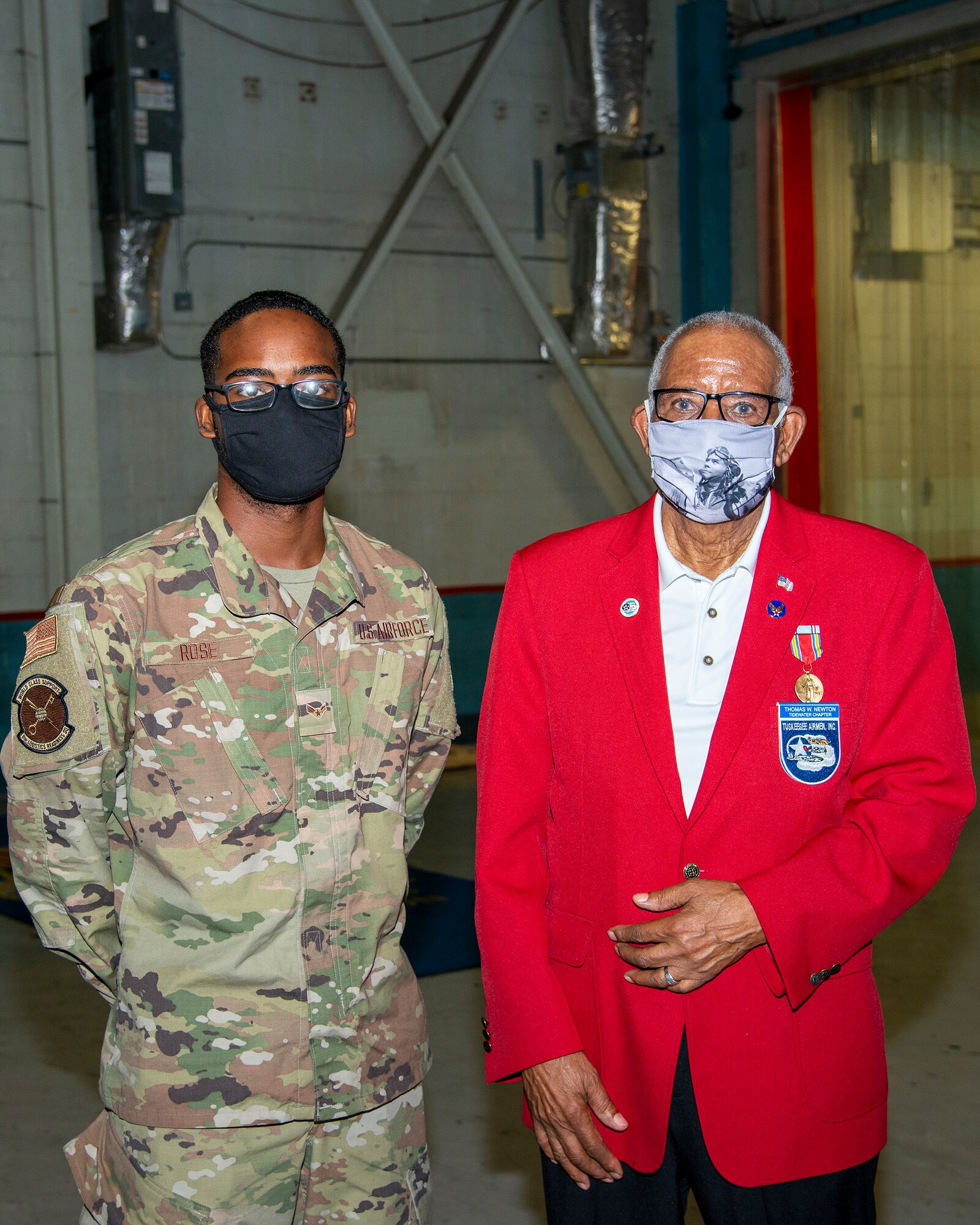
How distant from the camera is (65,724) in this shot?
166 cm

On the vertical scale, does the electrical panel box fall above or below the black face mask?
above

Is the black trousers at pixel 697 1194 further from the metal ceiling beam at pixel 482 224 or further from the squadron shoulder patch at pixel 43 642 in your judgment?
the metal ceiling beam at pixel 482 224

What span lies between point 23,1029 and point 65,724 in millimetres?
2470

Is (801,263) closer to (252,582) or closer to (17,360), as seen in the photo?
(17,360)

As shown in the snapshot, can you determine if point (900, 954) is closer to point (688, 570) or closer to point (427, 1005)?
point (427, 1005)

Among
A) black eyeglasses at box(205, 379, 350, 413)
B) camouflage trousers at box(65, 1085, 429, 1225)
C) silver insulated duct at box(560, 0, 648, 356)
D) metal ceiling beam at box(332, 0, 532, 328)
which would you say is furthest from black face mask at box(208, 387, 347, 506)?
silver insulated duct at box(560, 0, 648, 356)

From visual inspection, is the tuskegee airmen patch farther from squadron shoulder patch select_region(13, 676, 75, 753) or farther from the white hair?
squadron shoulder patch select_region(13, 676, 75, 753)

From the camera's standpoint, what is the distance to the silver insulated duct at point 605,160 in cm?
741

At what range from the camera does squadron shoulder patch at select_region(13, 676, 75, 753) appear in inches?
65.4

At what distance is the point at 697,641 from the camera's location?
1633 mm

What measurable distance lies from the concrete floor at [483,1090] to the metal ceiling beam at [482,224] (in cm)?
378

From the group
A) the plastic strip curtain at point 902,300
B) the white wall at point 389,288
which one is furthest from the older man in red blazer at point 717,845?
the plastic strip curtain at point 902,300

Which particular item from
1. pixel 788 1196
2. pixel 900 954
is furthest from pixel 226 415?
pixel 900 954

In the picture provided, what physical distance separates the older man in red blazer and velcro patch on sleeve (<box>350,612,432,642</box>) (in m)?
0.26
